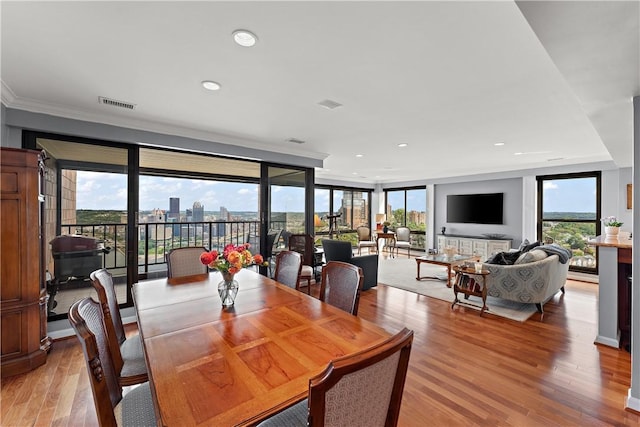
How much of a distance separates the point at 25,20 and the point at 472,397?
3723mm

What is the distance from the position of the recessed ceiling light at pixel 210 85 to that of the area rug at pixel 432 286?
13.5 ft

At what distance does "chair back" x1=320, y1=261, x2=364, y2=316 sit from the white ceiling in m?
1.48

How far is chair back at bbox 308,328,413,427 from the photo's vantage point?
72cm

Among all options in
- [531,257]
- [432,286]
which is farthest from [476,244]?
[531,257]

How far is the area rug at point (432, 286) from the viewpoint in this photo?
3.84 meters

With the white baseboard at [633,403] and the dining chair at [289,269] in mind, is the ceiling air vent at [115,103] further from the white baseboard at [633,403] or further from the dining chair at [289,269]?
the white baseboard at [633,403]

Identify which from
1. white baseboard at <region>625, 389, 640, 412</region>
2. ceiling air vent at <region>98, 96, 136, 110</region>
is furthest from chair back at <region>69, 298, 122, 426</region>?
white baseboard at <region>625, 389, 640, 412</region>

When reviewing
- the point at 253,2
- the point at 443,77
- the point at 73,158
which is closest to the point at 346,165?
the point at 443,77

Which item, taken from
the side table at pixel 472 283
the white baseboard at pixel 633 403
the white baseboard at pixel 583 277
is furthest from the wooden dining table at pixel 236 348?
the white baseboard at pixel 583 277

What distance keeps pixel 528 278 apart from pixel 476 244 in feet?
12.2

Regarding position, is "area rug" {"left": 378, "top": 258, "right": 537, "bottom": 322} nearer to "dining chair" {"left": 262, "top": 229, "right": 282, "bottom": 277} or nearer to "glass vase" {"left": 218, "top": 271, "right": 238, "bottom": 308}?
"dining chair" {"left": 262, "top": 229, "right": 282, "bottom": 277}

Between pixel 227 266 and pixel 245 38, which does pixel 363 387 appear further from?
pixel 245 38

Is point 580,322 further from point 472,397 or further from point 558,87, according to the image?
point 558,87

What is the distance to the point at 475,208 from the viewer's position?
24.6 ft
